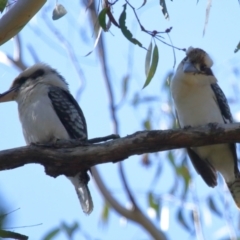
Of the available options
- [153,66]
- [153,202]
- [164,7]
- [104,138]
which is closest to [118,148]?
[104,138]

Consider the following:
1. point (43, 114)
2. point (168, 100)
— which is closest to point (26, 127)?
point (43, 114)

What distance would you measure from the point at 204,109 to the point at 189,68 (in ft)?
0.85

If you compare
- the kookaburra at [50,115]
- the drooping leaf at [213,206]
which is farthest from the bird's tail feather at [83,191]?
the drooping leaf at [213,206]

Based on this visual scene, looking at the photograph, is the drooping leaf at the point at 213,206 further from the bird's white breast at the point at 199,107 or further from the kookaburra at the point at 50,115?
the kookaburra at the point at 50,115

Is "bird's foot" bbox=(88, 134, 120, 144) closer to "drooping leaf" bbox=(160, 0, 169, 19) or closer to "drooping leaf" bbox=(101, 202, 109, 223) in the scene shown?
"drooping leaf" bbox=(160, 0, 169, 19)

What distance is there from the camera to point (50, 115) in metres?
3.84

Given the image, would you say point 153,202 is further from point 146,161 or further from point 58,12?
point 58,12

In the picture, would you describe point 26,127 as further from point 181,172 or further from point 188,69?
point 181,172

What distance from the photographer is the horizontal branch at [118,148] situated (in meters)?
2.73

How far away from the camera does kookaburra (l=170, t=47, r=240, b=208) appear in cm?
372

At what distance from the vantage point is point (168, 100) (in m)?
5.54

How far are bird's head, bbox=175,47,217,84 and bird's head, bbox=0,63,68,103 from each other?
0.81m

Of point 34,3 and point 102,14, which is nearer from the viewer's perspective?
point 34,3

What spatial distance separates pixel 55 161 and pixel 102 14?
0.67m
